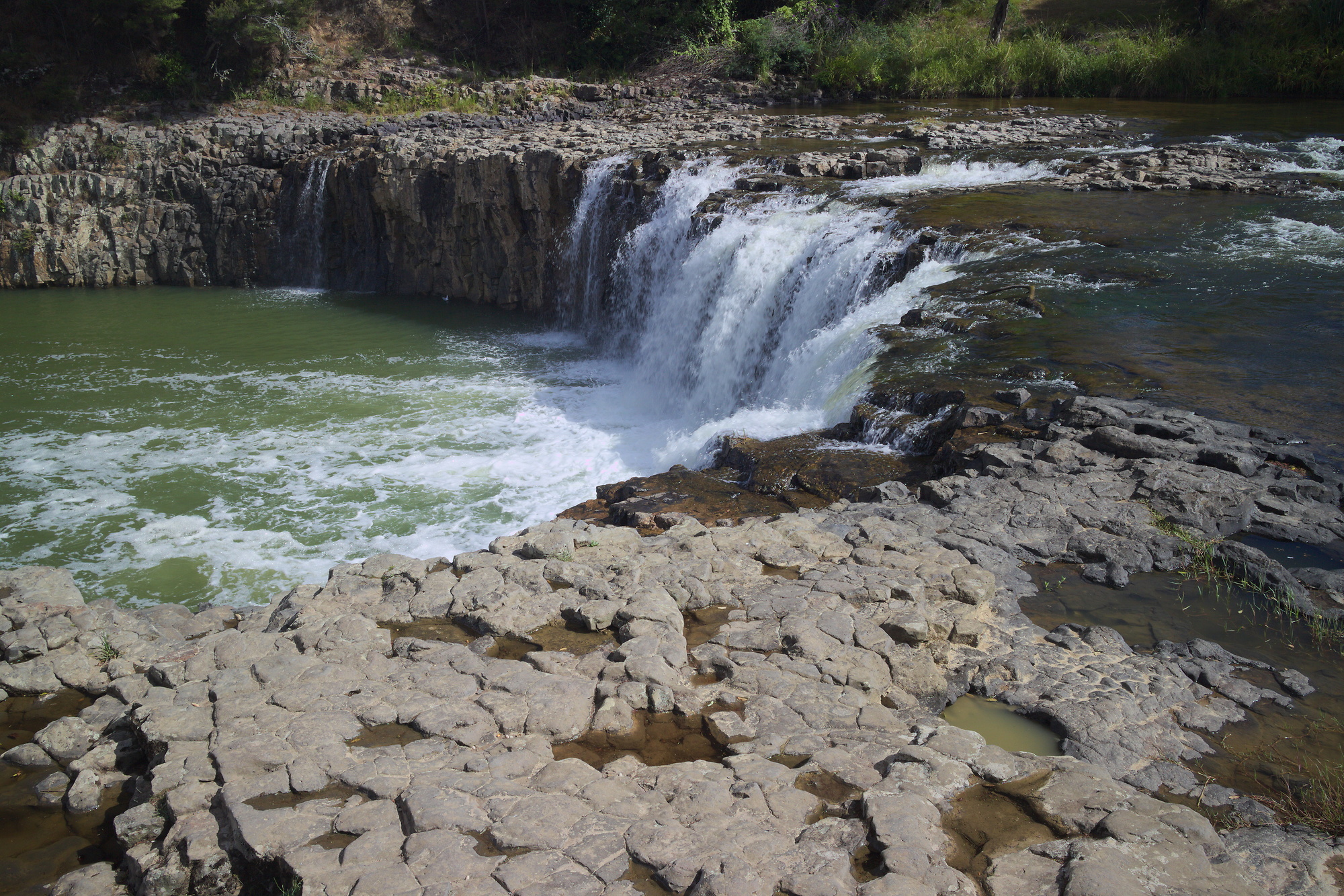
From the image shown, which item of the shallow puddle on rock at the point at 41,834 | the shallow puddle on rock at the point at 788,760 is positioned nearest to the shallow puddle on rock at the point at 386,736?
the shallow puddle on rock at the point at 41,834

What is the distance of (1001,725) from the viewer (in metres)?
3.94

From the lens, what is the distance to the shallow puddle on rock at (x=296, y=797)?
3.36 metres

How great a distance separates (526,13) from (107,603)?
25.4m

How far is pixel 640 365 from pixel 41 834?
9.87 meters

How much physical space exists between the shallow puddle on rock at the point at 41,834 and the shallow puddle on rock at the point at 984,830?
10.5ft

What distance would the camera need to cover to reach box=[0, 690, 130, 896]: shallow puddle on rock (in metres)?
3.47

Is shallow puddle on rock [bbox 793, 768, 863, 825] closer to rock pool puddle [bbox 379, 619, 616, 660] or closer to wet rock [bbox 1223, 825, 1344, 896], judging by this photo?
wet rock [bbox 1223, 825, 1344, 896]

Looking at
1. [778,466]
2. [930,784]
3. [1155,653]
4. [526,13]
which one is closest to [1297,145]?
[778,466]

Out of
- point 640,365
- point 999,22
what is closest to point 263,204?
point 640,365

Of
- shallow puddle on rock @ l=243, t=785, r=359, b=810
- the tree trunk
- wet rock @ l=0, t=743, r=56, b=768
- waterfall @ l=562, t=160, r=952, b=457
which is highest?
the tree trunk

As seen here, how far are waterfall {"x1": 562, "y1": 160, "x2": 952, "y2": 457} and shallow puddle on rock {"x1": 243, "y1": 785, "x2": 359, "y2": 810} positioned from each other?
541cm

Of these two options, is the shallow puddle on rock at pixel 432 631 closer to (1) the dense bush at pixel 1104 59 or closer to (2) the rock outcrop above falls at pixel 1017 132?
(2) the rock outcrop above falls at pixel 1017 132

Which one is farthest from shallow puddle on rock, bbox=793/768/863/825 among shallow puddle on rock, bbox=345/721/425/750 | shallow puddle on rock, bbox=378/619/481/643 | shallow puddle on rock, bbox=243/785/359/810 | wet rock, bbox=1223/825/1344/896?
shallow puddle on rock, bbox=378/619/481/643

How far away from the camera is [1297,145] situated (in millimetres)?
13320
